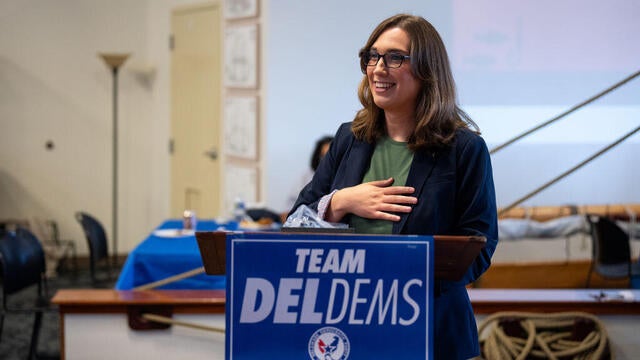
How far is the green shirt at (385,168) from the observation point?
1.87 metres

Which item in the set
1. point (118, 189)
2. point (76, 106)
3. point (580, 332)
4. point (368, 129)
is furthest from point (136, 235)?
point (368, 129)

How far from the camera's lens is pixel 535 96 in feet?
17.9

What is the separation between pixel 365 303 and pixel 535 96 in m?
4.11

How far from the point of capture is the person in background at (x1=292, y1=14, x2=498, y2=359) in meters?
1.82

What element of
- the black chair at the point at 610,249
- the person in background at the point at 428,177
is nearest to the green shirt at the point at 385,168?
the person in background at the point at 428,177

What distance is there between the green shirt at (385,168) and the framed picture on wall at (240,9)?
458 cm

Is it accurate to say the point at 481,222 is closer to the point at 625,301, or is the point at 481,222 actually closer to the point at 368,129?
the point at 368,129

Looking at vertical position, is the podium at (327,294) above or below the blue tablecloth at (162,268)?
above

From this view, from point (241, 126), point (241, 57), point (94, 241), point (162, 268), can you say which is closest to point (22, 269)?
point (162, 268)

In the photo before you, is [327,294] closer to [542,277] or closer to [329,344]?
[329,344]

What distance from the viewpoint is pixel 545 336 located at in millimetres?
3127

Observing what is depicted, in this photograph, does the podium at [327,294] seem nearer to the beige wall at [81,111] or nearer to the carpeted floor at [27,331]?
the carpeted floor at [27,331]

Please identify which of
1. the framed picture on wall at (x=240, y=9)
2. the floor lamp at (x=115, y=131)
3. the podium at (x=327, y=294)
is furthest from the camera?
the floor lamp at (x=115, y=131)

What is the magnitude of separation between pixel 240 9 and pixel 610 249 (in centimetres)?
325
